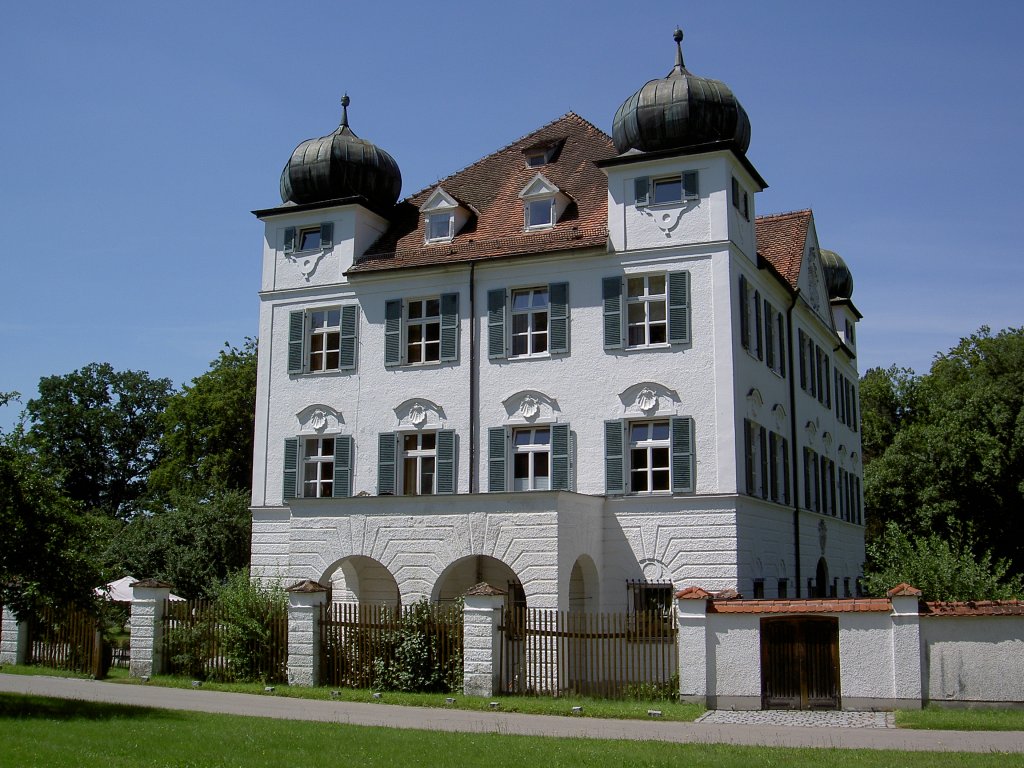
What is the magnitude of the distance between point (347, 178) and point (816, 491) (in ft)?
50.8

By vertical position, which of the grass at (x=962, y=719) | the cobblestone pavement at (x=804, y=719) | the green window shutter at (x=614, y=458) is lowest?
the cobblestone pavement at (x=804, y=719)

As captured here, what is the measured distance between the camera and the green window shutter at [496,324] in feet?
86.7

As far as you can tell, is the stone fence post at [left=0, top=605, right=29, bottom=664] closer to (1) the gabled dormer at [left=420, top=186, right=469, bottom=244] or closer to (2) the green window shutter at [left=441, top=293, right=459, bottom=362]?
(2) the green window shutter at [left=441, top=293, right=459, bottom=362]

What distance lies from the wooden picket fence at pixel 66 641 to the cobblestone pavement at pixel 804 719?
494 inches

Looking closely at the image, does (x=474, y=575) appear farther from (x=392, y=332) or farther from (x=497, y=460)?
(x=392, y=332)

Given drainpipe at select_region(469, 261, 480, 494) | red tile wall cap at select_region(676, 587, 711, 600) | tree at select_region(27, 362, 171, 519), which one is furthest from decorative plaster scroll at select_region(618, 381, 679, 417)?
tree at select_region(27, 362, 171, 519)

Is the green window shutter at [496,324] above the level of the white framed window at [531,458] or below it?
above

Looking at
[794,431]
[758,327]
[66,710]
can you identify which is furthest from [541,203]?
[66,710]

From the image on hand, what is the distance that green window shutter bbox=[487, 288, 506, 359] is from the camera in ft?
86.7

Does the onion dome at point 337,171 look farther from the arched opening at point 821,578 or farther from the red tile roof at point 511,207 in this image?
the arched opening at point 821,578

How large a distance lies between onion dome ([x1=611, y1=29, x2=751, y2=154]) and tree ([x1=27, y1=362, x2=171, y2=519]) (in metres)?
45.6

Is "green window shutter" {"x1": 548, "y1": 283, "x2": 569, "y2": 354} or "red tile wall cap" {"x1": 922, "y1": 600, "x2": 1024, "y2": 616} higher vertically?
"green window shutter" {"x1": 548, "y1": 283, "x2": 569, "y2": 354}

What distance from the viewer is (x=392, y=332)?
27.7m

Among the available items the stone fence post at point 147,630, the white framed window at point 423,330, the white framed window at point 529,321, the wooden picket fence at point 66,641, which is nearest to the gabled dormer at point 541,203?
the white framed window at point 529,321
